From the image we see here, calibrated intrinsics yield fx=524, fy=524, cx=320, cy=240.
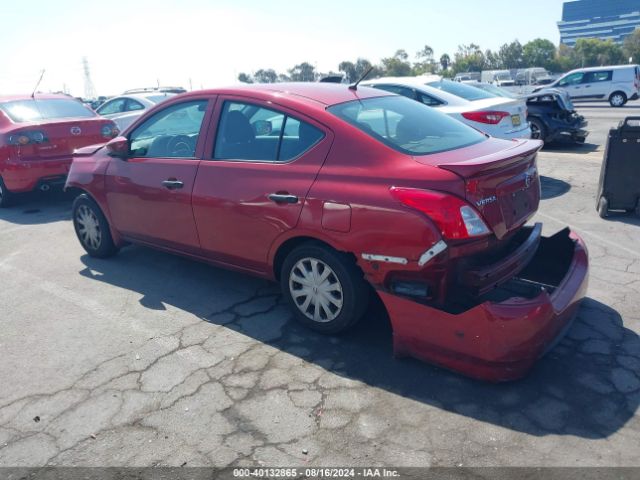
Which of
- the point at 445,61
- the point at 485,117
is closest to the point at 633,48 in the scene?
the point at 445,61

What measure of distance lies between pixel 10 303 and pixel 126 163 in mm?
1606

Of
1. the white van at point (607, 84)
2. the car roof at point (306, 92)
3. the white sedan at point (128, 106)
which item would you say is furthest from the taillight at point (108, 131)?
the white van at point (607, 84)

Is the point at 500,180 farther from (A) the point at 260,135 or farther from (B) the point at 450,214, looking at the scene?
(A) the point at 260,135

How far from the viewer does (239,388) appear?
321 centimetres

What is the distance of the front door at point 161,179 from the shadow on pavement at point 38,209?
3.07 m

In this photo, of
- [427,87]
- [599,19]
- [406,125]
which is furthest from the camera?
[599,19]

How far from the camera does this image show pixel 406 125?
3.80 metres

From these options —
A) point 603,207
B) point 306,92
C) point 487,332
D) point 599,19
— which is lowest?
point 603,207

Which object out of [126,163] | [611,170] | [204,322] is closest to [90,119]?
[126,163]

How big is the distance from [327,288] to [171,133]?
85.2 inches

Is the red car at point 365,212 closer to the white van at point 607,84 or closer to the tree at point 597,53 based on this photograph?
the white van at point 607,84

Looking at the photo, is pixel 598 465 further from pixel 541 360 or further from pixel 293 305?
pixel 293 305

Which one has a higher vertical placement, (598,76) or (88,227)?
(598,76)

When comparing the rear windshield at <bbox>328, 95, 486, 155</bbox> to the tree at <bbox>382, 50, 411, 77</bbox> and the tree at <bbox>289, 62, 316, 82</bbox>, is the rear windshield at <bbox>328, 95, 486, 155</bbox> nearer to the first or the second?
the tree at <bbox>289, 62, 316, 82</bbox>
